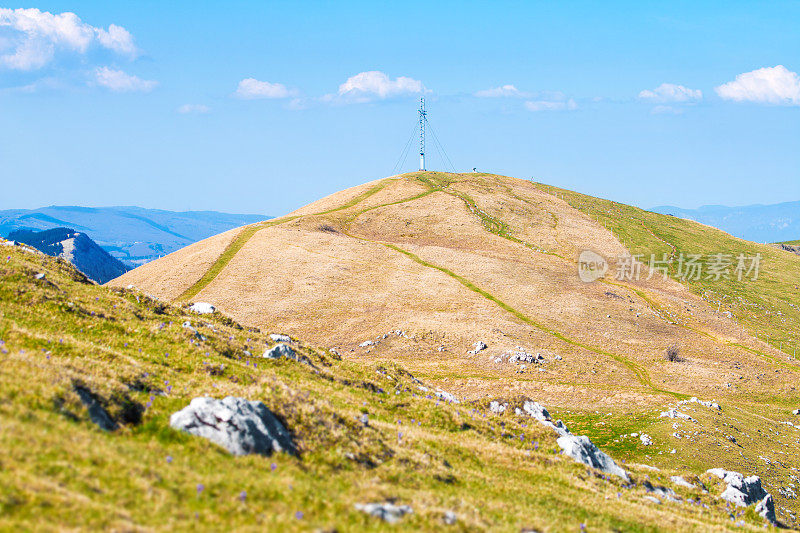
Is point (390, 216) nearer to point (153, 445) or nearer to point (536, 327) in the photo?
point (536, 327)

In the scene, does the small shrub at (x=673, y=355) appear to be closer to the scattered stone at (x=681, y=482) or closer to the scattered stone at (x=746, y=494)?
the scattered stone at (x=746, y=494)

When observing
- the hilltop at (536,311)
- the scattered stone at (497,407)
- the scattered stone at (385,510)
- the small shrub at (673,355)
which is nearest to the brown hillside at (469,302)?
the hilltop at (536,311)

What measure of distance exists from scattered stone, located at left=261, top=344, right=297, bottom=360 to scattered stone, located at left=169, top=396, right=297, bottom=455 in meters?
12.6

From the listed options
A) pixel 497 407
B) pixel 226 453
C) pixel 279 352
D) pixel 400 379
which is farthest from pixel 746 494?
pixel 226 453

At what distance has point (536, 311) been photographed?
85.9 metres

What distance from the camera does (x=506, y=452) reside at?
2528 cm

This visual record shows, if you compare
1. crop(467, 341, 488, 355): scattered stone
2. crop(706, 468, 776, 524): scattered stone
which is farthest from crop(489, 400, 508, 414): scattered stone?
crop(467, 341, 488, 355): scattered stone

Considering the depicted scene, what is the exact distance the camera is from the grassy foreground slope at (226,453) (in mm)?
12594

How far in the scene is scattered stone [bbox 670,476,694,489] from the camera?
30.6 meters

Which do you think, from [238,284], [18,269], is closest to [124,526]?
[18,269]

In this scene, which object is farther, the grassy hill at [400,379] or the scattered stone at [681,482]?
the scattered stone at [681,482]

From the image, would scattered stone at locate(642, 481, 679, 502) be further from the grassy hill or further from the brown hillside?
the brown hillside

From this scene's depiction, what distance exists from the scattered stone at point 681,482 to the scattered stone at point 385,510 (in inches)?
902

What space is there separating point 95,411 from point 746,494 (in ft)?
109
